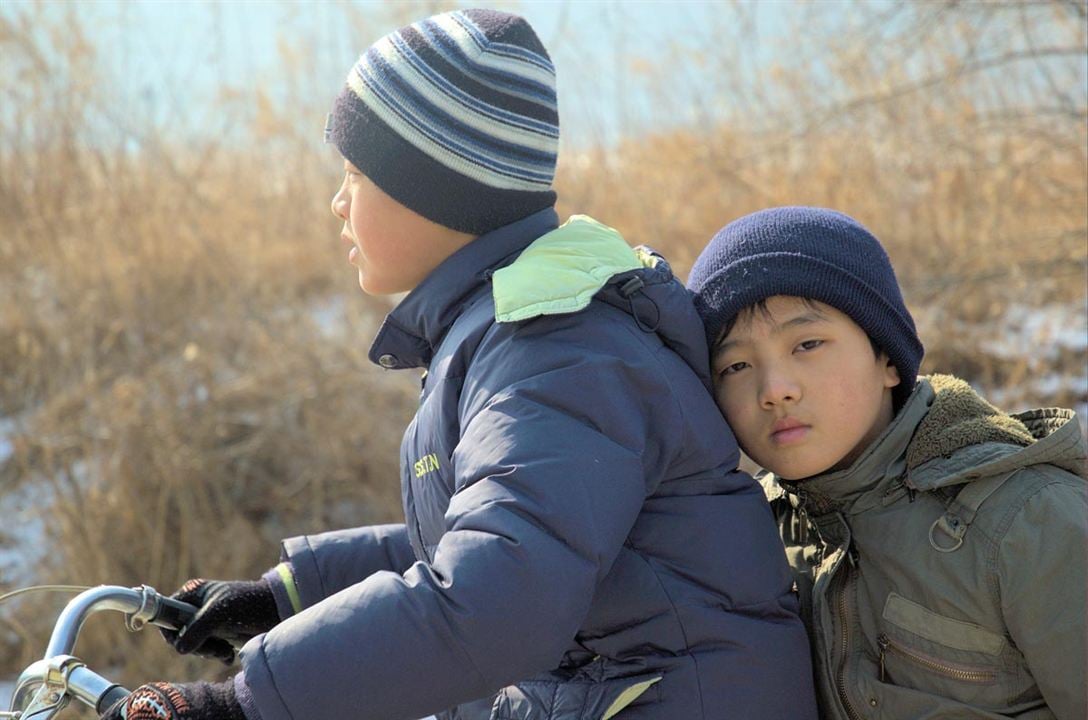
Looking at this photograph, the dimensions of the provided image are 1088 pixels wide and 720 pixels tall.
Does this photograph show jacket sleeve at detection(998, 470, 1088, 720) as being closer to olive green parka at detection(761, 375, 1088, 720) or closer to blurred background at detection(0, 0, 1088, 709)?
olive green parka at detection(761, 375, 1088, 720)

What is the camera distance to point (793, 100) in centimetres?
604

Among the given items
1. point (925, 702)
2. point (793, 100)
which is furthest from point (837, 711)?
point (793, 100)

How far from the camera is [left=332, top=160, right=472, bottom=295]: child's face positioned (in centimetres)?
204

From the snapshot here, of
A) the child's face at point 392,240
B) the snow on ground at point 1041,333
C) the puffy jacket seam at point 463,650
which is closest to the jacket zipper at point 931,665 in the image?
the puffy jacket seam at point 463,650

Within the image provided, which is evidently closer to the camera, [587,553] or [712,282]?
[587,553]

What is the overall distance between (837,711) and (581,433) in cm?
67

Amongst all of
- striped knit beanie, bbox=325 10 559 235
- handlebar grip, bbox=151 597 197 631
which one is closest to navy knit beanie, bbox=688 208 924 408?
striped knit beanie, bbox=325 10 559 235

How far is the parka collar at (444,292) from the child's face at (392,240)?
45 millimetres

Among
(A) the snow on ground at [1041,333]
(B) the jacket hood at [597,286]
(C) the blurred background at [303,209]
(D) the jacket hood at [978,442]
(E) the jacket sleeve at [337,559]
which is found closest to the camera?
(B) the jacket hood at [597,286]

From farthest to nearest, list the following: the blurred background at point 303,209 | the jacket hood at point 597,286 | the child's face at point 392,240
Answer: the blurred background at point 303,209
the child's face at point 392,240
the jacket hood at point 597,286

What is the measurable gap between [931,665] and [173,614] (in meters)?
1.23

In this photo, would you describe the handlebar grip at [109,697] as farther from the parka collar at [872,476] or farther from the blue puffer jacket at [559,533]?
the parka collar at [872,476]

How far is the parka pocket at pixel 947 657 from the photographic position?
1.75 meters

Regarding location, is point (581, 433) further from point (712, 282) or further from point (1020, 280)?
point (1020, 280)
